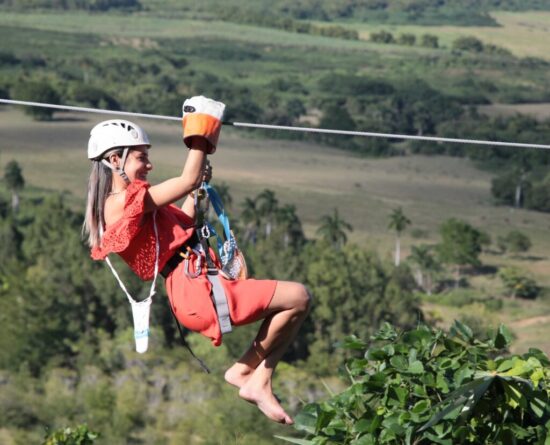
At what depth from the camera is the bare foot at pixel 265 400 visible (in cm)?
700

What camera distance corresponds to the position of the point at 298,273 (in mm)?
80312

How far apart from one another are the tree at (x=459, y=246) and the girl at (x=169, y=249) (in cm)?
9075

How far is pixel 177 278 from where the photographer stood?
6.96 m

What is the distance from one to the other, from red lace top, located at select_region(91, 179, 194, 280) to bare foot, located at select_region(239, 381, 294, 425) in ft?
2.39

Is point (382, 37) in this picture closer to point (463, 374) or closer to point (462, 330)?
point (462, 330)

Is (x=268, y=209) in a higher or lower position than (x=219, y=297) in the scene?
lower

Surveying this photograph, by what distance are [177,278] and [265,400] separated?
74cm

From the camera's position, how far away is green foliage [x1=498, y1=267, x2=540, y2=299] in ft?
318

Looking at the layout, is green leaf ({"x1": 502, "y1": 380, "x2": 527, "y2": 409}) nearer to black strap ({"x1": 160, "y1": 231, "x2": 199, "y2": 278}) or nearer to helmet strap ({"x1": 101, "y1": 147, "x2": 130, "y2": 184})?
black strap ({"x1": 160, "y1": 231, "x2": 199, "y2": 278})

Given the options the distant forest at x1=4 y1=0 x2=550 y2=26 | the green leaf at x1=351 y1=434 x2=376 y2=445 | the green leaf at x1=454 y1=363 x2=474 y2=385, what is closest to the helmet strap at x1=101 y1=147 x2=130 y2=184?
the green leaf at x1=351 y1=434 x2=376 y2=445

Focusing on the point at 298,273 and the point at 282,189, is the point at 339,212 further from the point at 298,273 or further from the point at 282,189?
the point at 298,273

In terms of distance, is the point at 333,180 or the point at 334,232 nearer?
the point at 334,232

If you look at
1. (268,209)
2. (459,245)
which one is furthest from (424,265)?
(268,209)

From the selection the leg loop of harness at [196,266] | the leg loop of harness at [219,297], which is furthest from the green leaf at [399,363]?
the leg loop of harness at [196,266]
